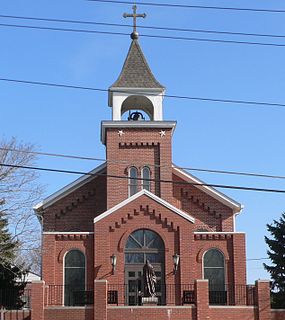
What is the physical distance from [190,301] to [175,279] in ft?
4.89

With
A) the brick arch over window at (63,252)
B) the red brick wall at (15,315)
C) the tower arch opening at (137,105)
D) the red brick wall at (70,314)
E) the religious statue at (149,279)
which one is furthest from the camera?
the tower arch opening at (137,105)

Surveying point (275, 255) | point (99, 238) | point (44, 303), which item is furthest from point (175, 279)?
point (275, 255)

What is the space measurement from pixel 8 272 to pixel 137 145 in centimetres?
895

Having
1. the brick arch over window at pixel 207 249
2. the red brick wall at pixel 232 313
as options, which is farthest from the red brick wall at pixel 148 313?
the brick arch over window at pixel 207 249

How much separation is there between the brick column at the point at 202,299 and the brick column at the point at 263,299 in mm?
2165

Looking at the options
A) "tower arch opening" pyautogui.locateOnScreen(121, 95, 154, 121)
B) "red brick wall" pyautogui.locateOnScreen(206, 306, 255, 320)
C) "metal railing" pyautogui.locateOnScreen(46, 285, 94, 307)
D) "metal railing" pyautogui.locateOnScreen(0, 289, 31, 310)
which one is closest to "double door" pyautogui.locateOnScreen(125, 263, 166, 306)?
"metal railing" pyautogui.locateOnScreen(46, 285, 94, 307)

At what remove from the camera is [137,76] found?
3644 centimetres

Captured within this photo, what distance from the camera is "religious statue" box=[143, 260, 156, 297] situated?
30.4m

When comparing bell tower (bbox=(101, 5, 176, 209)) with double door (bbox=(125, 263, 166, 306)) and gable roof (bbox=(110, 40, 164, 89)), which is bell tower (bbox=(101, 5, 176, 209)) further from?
double door (bbox=(125, 263, 166, 306))

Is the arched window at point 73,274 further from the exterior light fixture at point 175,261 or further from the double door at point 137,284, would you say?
the exterior light fixture at point 175,261

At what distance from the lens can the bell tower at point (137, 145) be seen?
34.5 metres

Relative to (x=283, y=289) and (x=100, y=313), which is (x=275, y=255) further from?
(x=100, y=313)

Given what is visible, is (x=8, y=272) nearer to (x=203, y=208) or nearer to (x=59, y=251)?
(x=59, y=251)

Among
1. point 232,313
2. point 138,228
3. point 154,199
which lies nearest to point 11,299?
point 138,228
